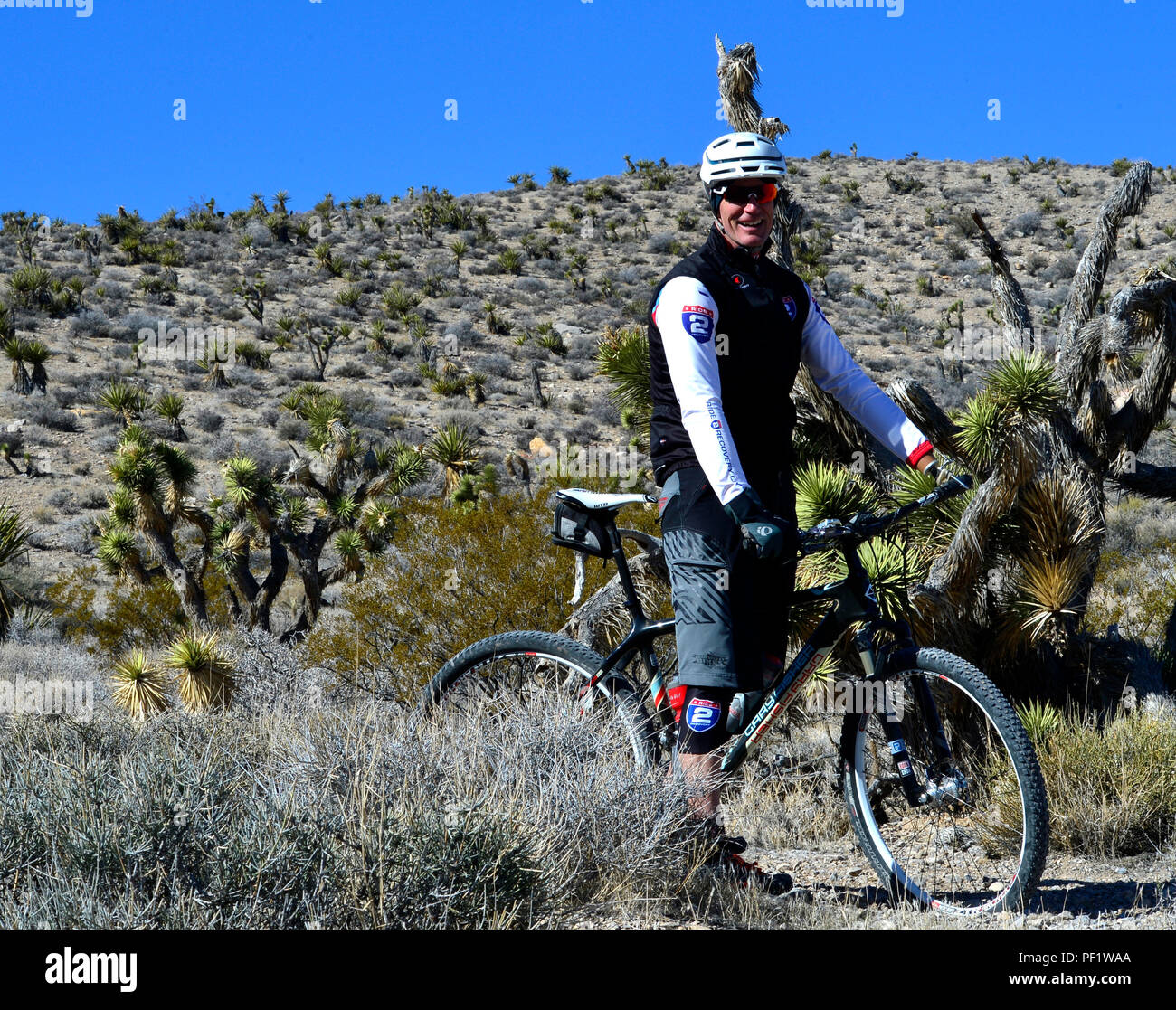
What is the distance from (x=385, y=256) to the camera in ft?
137

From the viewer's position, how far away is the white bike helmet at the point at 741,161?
3.32 metres

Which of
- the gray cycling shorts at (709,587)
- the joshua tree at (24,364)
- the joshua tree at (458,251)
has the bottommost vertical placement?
the gray cycling shorts at (709,587)

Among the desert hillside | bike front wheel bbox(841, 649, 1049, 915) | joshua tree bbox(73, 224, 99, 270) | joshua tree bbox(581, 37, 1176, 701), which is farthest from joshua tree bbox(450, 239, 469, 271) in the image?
bike front wheel bbox(841, 649, 1049, 915)

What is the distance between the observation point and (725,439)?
3.08 meters

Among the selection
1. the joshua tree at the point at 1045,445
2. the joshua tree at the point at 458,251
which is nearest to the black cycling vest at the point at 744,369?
the joshua tree at the point at 1045,445

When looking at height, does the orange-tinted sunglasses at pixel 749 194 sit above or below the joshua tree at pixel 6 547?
above

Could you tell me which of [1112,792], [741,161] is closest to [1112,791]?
[1112,792]

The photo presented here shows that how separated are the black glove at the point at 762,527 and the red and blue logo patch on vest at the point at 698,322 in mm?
500

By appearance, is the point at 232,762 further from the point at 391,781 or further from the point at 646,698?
the point at 646,698

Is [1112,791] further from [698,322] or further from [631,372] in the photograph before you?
[631,372]

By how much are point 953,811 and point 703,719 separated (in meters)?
1.06

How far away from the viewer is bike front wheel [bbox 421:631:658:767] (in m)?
3.61

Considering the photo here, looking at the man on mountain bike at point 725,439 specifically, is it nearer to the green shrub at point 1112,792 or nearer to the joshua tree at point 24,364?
the green shrub at point 1112,792

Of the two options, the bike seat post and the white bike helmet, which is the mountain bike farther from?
the white bike helmet
